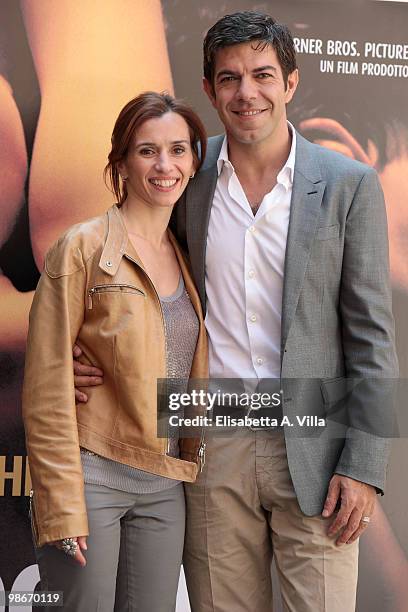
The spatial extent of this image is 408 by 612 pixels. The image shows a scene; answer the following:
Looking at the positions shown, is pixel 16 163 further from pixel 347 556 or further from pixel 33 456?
pixel 347 556

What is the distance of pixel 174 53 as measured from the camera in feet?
10.6

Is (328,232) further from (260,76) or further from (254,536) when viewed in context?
(254,536)

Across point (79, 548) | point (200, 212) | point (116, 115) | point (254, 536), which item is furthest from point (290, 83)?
point (79, 548)

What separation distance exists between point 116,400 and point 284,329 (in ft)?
1.57

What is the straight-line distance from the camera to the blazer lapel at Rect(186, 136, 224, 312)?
2439 mm

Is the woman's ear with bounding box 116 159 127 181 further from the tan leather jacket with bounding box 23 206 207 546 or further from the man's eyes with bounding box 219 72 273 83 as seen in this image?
the man's eyes with bounding box 219 72 273 83

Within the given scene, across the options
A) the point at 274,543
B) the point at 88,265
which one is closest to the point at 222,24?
the point at 88,265

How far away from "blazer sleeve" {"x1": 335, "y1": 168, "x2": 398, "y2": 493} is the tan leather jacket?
0.51m

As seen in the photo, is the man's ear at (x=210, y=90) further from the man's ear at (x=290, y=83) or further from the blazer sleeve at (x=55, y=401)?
the blazer sleeve at (x=55, y=401)

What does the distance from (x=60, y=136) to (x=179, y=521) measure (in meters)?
1.55

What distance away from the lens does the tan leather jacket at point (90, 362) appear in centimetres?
217

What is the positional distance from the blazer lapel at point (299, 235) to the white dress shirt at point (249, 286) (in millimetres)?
43

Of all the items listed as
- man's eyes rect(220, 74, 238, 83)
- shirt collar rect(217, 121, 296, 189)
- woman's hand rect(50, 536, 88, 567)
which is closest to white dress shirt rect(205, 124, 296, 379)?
shirt collar rect(217, 121, 296, 189)

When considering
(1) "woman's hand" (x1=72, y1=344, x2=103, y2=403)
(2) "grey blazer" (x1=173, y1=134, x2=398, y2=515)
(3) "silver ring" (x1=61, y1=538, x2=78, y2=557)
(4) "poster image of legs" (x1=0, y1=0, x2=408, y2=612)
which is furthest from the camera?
(4) "poster image of legs" (x1=0, y1=0, x2=408, y2=612)
